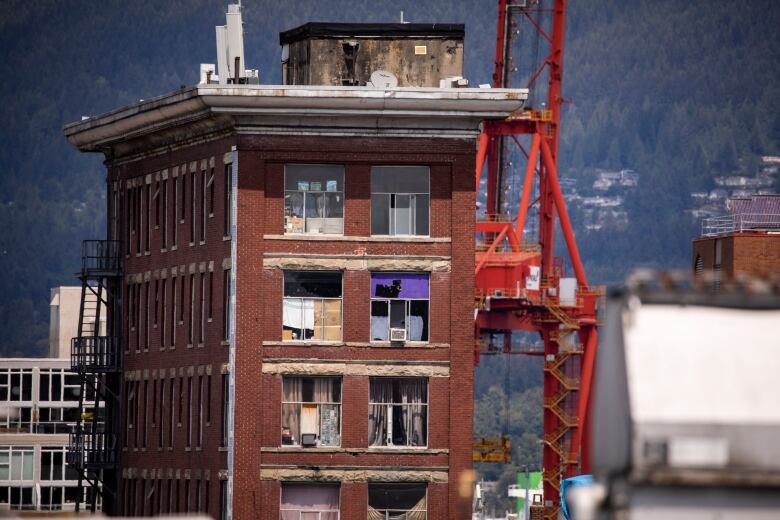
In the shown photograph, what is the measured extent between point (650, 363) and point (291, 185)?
56.6 metres

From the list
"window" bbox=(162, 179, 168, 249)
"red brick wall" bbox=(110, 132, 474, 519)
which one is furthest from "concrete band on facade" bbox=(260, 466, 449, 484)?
"window" bbox=(162, 179, 168, 249)

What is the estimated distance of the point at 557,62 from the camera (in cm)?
18075

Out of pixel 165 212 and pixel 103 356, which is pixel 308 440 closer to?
pixel 165 212

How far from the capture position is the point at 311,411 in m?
85.1

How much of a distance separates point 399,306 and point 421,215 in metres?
3.66

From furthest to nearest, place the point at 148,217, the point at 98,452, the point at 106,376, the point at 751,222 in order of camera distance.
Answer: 1. the point at 751,222
2. the point at 106,376
3. the point at 98,452
4. the point at 148,217

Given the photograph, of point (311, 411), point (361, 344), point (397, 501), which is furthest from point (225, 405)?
point (397, 501)

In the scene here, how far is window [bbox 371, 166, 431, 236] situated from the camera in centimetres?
8644

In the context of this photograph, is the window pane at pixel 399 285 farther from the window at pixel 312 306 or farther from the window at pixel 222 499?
the window at pixel 222 499

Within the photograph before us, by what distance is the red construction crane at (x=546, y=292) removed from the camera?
154 metres

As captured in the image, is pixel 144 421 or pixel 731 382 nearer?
pixel 731 382

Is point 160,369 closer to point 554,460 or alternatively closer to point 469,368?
point 469,368

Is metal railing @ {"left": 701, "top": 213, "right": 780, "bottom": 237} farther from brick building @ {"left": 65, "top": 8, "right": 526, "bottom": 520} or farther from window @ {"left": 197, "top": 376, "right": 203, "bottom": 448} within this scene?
window @ {"left": 197, "top": 376, "right": 203, "bottom": 448}

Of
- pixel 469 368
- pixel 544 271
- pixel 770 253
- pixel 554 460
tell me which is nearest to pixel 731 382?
pixel 469 368
